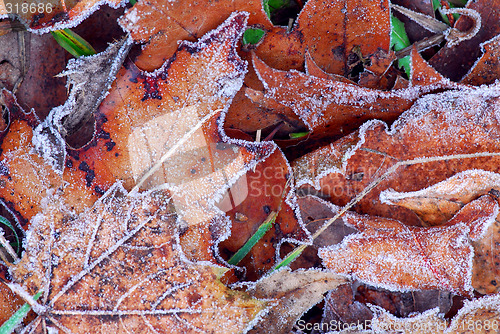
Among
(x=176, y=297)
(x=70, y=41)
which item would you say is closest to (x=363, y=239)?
(x=176, y=297)

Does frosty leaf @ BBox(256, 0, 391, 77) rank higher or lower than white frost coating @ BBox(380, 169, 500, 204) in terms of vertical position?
higher

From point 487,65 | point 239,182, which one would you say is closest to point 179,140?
point 239,182

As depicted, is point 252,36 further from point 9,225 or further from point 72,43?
point 9,225

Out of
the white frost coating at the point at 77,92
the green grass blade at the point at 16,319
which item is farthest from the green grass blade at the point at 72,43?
the green grass blade at the point at 16,319

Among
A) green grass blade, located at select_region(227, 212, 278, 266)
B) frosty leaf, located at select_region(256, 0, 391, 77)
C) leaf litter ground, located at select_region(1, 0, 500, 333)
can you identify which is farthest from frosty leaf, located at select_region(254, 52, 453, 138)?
green grass blade, located at select_region(227, 212, 278, 266)

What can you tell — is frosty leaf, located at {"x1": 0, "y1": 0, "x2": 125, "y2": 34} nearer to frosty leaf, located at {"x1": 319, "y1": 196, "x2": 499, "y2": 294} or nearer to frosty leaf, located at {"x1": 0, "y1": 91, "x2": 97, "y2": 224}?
frosty leaf, located at {"x1": 0, "y1": 91, "x2": 97, "y2": 224}

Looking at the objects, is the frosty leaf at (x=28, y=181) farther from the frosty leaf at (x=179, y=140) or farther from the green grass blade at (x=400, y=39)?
the green grass blade at (x=400, y=39)
